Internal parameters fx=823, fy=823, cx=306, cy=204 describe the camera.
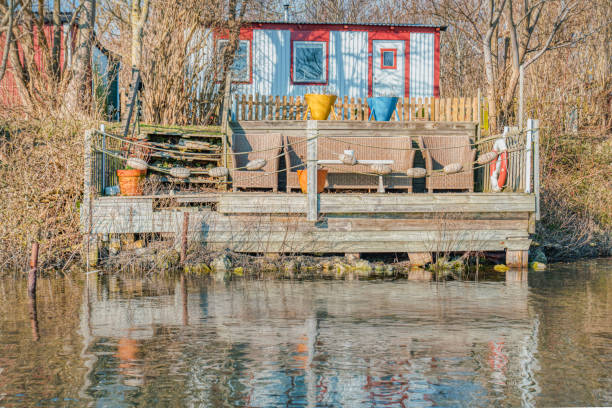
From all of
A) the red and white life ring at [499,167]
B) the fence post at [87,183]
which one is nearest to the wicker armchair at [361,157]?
the red and white life ring at [499,167]

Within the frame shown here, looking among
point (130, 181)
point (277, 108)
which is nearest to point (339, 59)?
point (277, 108)

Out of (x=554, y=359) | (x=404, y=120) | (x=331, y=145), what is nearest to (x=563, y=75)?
(x=404, y=120)

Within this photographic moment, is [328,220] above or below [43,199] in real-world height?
below

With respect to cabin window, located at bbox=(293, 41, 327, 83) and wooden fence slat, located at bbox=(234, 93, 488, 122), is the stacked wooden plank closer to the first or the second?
wooden fence slat, located at bbox=(234, 93, 488, 122)

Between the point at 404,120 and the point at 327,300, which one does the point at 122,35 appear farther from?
the point at 327,300

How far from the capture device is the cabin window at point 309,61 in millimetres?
25531

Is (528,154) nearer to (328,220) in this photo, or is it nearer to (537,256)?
(537,256)

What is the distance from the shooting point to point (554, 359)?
7500mm

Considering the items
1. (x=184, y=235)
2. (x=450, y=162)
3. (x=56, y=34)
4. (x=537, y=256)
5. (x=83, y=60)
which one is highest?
(x=56, y=34)

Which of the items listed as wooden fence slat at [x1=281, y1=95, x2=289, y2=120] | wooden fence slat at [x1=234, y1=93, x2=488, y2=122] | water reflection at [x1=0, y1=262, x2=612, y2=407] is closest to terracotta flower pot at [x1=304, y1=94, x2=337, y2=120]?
wooden fence slat at [x1=234, y1=93, x2=488, y2=122]

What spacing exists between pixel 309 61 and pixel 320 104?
24.6 ft

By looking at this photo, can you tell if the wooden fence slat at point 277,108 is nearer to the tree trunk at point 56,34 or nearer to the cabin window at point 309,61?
the cabin window at point 309,61

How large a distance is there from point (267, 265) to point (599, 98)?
44.0ft

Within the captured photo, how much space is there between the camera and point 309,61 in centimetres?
2561
